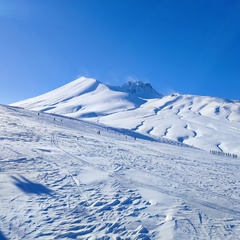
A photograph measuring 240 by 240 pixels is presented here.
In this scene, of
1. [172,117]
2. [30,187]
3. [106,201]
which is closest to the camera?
[106,201]

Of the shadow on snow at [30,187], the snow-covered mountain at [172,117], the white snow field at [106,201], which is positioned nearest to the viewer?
the white snow field at [106,201]

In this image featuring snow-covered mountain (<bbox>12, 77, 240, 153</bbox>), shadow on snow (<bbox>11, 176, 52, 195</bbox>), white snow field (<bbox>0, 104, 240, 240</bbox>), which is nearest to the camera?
white snow field (<bbox>0, 104, 240, 240</bbox>)

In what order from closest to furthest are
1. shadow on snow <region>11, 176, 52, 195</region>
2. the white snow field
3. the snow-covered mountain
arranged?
the white snow field
shadow on snow <region>11, 176, 52, 195</region>
the snow-covered mountain

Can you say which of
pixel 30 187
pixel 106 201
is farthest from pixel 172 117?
pixel 30 187

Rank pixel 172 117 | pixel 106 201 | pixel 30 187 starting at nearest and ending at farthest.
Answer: pixel 106 201 < pixel 30 187 < pixel 172 117

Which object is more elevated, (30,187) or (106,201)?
(106,201)

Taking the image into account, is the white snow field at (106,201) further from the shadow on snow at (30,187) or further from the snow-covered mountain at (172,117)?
the snow-covered mountain at (172,117)

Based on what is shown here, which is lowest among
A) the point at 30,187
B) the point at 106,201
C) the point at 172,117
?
the point at 30,187

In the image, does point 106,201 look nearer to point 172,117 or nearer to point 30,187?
point 30,187

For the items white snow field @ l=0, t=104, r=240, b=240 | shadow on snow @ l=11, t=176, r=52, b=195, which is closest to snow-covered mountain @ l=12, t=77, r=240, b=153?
white snow field @ l=0, t=104, r=240, b=240

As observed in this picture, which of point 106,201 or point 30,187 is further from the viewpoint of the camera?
point 30,187

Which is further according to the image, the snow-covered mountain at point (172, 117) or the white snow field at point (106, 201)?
the snow-covered mountain at point (172, 117)

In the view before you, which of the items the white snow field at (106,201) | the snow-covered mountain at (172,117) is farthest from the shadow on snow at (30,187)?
the snow-covered mountain at (172,117)

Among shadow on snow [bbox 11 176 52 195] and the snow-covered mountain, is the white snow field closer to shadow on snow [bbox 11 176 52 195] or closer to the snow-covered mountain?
shadow on snow [bbox 11 176 52 195]
